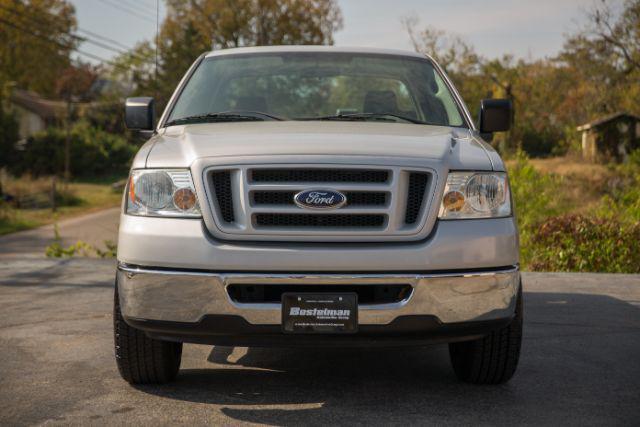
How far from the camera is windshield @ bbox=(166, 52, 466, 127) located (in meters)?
5.67

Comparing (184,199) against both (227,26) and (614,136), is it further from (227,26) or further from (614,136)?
(227,26)

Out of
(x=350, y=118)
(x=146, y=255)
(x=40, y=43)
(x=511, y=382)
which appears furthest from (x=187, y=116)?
(x=40, y=43)

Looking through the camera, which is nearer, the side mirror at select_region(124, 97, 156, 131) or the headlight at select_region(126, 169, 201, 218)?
the headlight at select_region(126, 169, 201, 218)

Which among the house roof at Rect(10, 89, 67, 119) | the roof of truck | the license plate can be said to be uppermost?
the house roof at Rect(10, 89, 67, 119)

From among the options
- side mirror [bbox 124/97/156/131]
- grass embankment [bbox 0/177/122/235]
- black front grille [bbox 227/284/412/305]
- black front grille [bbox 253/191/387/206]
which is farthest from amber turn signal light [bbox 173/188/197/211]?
grass embankment [bbox 0/177/122/235]

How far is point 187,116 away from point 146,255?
1545 mm

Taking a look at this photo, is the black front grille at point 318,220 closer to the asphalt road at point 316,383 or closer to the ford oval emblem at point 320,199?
the ford oval emblem at point 320,199

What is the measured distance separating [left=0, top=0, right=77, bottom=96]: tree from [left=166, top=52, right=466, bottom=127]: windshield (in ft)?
243

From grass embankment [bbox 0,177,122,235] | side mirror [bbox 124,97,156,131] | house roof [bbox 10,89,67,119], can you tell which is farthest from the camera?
house roof [bbox 10,89,67,119]

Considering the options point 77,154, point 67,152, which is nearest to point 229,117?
point 67,152

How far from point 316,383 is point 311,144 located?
129 cm

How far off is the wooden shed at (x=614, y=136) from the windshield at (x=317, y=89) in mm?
23859

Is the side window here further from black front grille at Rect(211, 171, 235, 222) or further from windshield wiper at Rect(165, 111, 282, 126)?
black front grille at Rect(211, 171, 235, 222)

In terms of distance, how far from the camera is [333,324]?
418cm
